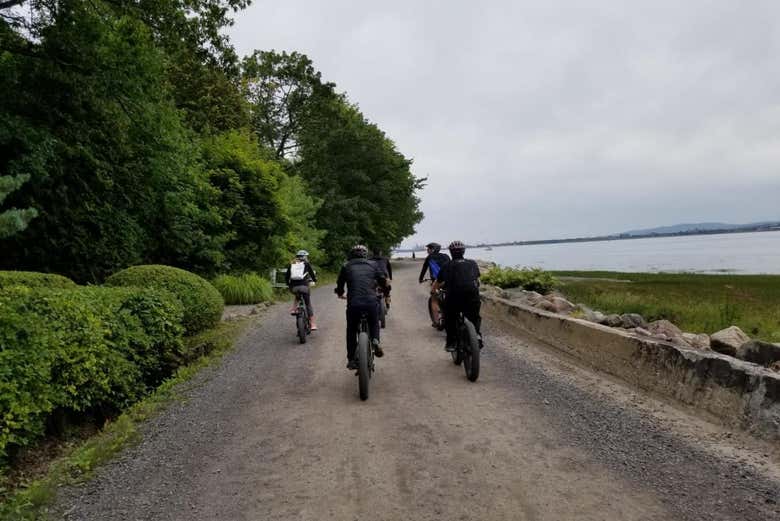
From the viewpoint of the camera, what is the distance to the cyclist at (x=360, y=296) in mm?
6473

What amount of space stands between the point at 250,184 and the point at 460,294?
13303mm

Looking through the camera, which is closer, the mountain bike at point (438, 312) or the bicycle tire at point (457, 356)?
the bicycle tire at point (457, 356)

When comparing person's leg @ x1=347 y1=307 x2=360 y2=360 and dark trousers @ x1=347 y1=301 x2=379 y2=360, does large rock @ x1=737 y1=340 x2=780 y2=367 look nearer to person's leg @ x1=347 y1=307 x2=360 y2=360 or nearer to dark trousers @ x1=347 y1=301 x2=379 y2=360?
dark trousers @ x1=347 y1=301 x2=379 y2=360

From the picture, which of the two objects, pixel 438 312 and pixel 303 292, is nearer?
pixel 303 292

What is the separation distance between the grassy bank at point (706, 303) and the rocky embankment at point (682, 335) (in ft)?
5.22

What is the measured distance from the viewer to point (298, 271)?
10250mm

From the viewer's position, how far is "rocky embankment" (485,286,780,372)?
5.91 meters

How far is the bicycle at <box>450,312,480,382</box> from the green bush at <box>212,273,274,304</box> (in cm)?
1020

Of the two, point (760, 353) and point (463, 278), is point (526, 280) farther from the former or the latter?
point (760, 353)

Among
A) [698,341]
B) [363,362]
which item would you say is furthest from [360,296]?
[698,341]

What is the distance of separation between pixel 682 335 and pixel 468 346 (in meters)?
5.17

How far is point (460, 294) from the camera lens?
7.22 metres

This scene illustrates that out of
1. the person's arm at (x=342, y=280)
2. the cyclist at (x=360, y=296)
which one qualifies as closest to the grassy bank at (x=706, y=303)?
the cyclist at (x=360, y=296)

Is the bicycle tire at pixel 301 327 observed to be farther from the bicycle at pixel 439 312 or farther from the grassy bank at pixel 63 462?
the grassy bank at pixel 63 462
